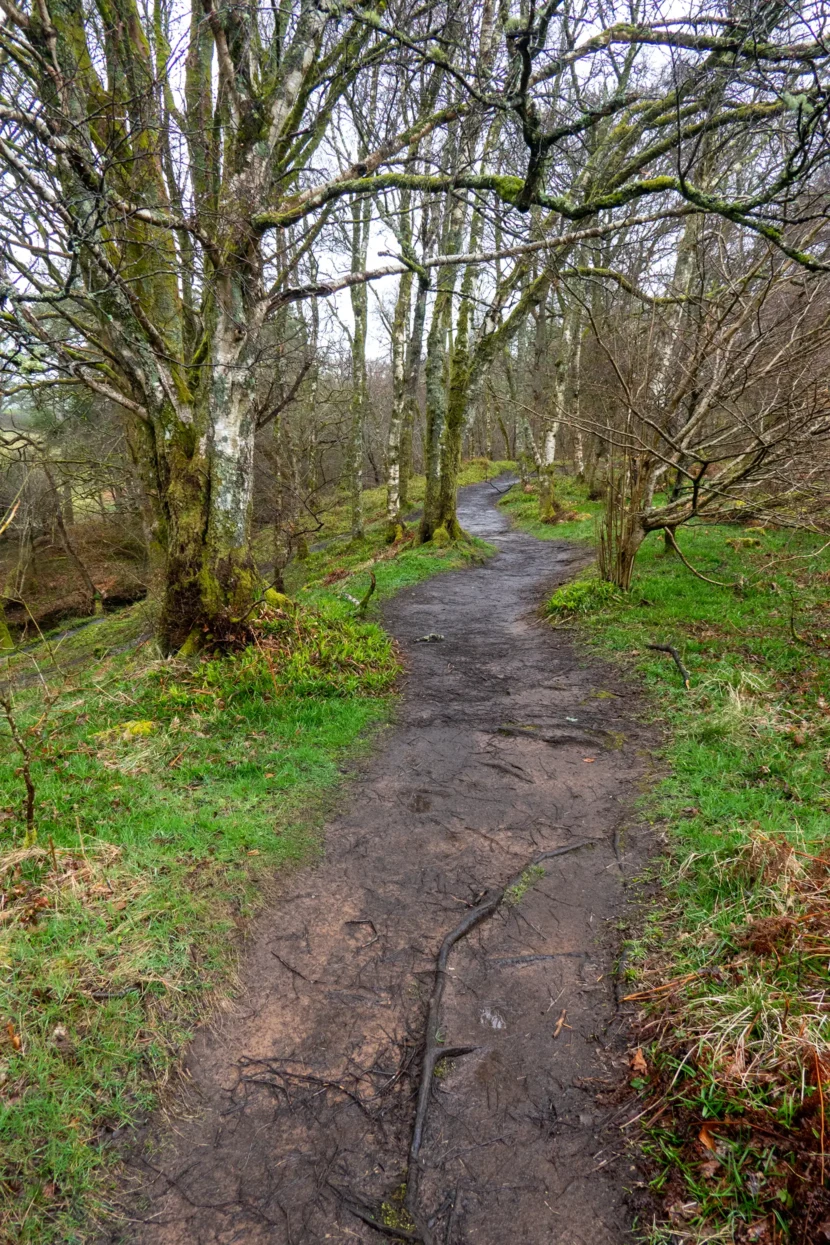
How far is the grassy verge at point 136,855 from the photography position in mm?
2352

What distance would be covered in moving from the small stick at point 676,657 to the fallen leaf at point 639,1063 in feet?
12.9

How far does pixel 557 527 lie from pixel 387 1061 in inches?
573

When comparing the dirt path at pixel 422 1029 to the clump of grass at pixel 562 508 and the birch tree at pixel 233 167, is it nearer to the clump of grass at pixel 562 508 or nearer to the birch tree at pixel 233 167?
the birch tree at pixel 233 167

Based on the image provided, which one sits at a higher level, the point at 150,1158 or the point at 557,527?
the point at 557,527

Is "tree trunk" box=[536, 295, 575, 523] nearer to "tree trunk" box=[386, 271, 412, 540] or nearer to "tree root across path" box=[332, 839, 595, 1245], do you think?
"tree trunk" box=[386, 271, 412, 540]

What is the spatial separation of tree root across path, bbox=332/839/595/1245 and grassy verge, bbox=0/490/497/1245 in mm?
1072

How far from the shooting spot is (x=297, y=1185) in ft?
7.30

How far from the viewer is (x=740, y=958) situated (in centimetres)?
267

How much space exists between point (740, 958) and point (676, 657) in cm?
412

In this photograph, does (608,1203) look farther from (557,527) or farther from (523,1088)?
(557,527)

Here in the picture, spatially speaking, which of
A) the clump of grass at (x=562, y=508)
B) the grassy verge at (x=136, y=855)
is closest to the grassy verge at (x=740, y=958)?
the grassy verge at (x=136, y=855)

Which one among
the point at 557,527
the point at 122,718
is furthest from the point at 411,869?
the point at 557,527

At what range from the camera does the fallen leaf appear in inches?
98.0

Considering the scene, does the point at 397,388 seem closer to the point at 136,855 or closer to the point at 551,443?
the point at 551,443
